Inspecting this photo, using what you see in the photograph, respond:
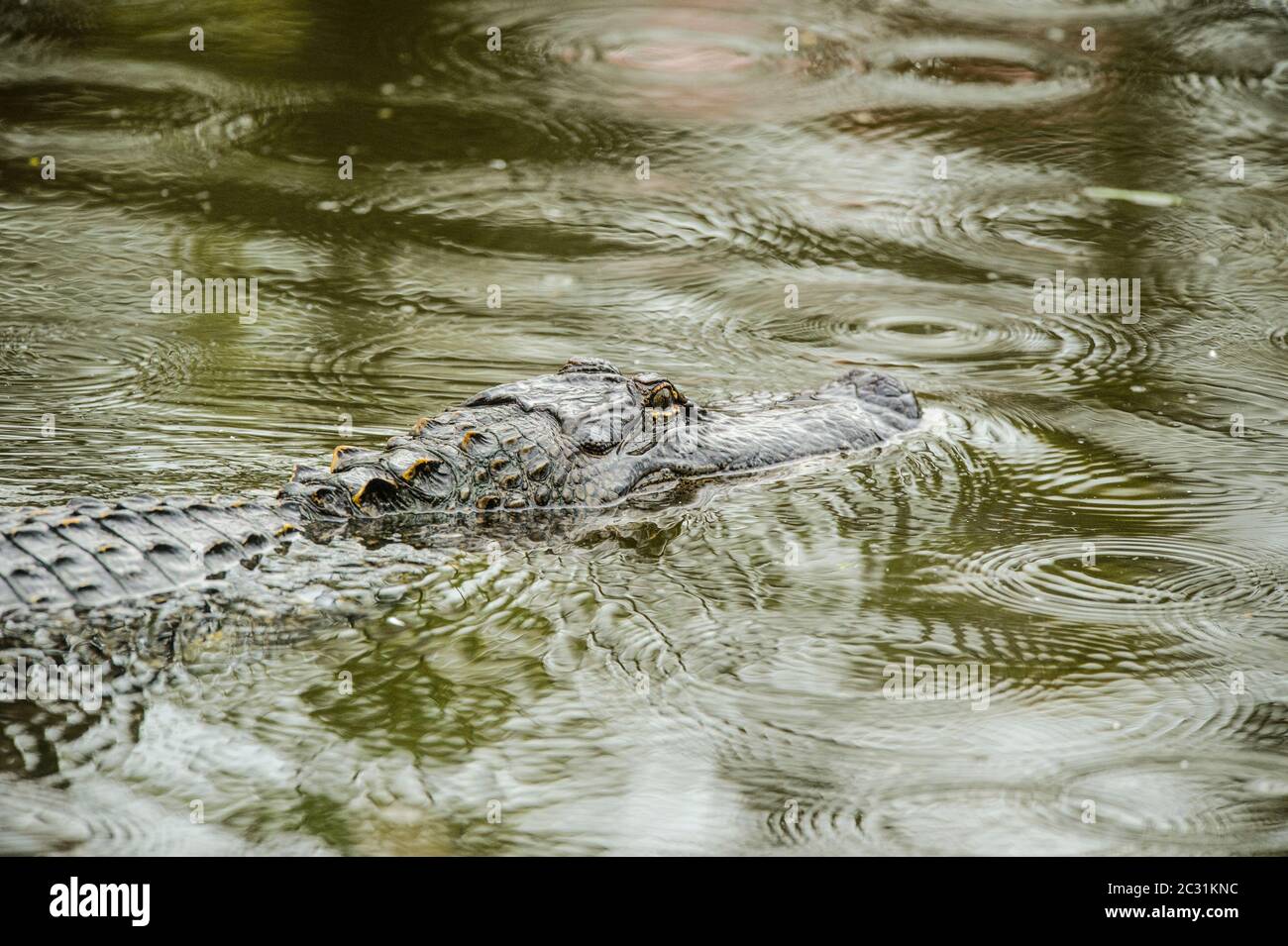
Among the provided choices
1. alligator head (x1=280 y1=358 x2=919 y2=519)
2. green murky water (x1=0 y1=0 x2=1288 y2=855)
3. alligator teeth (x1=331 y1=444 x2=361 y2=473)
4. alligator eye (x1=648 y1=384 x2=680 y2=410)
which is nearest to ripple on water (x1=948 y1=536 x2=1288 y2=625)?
green murky water (x1=0 y1=0 x2=1288 y2=855)

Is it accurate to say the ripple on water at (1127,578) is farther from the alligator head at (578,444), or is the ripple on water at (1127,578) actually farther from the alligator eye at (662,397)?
the alligator eye at (662,397)

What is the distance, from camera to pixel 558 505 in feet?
15.5

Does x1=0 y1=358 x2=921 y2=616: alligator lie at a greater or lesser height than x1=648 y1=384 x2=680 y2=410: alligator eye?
lesser

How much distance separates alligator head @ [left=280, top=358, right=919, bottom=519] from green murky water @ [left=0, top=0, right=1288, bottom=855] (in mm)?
191

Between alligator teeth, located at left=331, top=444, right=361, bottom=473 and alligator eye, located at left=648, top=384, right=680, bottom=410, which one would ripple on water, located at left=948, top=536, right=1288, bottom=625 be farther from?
alligator teeth, located at left=331, top=444, right=361, bottom=473

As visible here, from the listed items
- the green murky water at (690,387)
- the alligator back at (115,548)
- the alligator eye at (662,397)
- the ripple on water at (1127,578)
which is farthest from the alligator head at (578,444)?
the ripple on water at (1127,578)

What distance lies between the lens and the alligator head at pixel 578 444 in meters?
4.41

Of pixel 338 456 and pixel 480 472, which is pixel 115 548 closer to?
pixel 338 456

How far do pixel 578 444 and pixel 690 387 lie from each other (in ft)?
3.97

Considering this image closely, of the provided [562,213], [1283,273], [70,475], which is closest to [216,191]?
[562,213]

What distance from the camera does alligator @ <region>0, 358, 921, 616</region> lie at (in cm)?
367

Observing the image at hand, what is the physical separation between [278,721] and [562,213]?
5382mm

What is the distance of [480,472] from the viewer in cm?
457

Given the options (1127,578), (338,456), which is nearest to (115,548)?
(338,456)
